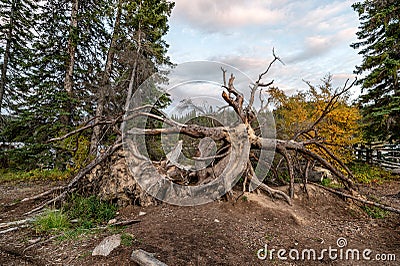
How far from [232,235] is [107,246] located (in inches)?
57.8

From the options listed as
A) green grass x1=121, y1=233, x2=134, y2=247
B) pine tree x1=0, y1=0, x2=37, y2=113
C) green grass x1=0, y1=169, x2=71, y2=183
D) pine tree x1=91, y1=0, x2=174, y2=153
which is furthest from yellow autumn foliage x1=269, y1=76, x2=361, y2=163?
pine tree x1=0, y1=0, x2=37, y2=113

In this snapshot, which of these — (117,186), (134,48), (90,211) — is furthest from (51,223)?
(134,48)

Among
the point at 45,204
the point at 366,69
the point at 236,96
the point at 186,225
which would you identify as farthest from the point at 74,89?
the point at 366,69

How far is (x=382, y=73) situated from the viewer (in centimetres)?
897

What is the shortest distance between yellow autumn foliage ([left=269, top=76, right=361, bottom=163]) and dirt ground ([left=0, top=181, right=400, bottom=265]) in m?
3.37

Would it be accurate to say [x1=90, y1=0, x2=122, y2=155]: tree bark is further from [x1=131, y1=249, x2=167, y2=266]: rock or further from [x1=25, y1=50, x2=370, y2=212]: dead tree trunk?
[x1=131, y1=249, x2=167, y2=266]: rock

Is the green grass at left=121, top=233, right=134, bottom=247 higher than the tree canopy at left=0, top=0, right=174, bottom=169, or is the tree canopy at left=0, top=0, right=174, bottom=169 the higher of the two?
the tree canopy at left=0, top=0, right=174, bottom=169

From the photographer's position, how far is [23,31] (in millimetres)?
10250

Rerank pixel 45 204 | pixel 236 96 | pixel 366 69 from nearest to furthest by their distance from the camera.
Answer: pixel 45 204
pixel 236 96
pixel 366 69

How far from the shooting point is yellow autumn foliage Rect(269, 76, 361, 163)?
7.22 metres

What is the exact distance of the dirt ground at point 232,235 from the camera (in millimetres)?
2348

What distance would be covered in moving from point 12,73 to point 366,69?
625 inches

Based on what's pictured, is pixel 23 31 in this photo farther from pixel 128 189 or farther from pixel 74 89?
pixel 128 189

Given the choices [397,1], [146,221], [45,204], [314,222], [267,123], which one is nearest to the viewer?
[146,221]
